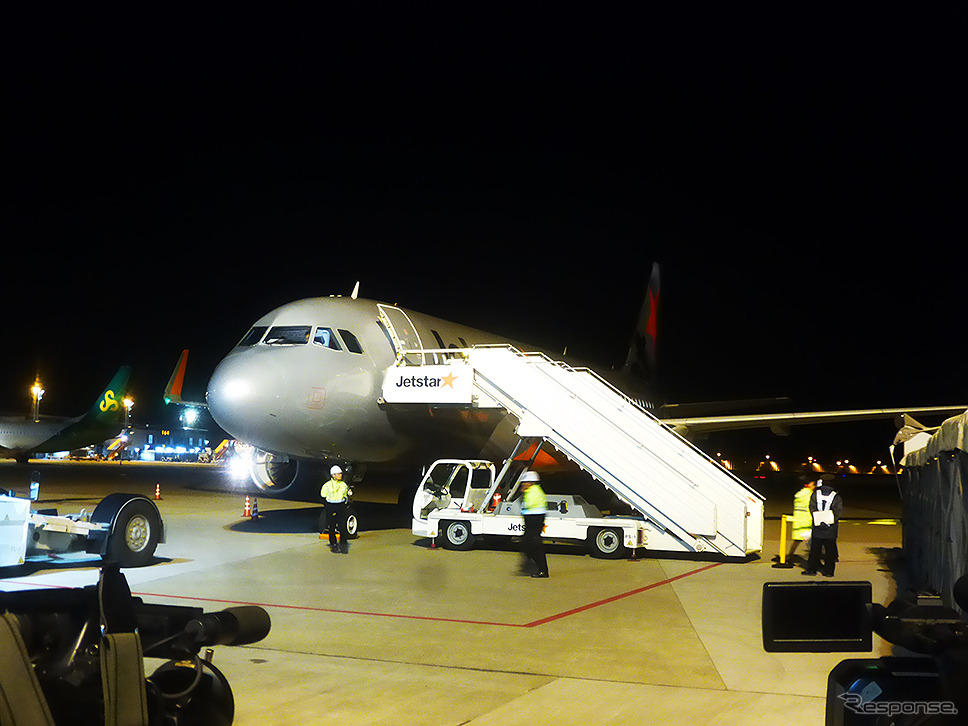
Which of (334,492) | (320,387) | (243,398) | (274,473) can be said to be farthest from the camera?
(274,473)

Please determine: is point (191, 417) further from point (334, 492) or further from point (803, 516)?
point (803, 516)

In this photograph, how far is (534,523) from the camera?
12.4 m

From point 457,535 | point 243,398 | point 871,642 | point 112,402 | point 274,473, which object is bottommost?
point 457,535

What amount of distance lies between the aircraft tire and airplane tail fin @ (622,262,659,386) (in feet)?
71.7

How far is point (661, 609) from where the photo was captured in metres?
10.0

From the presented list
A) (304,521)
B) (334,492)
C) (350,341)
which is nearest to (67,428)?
(304,521)

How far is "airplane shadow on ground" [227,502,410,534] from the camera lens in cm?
1770

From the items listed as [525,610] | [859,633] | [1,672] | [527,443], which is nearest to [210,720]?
[1,672]

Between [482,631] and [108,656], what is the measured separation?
22.2ft

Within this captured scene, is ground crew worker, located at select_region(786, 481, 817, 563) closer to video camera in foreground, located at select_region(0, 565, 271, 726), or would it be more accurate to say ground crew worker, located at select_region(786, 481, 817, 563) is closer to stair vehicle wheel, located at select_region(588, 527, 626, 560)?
stair vehicle wheel, located at select_region(588, 527, 626, 560)

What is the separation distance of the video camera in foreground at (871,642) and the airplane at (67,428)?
152 ft

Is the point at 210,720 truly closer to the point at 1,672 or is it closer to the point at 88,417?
the point at 1,672

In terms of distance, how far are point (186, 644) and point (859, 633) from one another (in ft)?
5.74

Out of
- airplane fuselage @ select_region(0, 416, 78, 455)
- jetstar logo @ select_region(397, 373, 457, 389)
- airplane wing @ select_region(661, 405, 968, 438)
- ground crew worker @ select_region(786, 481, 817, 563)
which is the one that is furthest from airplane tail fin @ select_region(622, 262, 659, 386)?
airplane fuselage @ select_region(0, 416, 78, 455)
